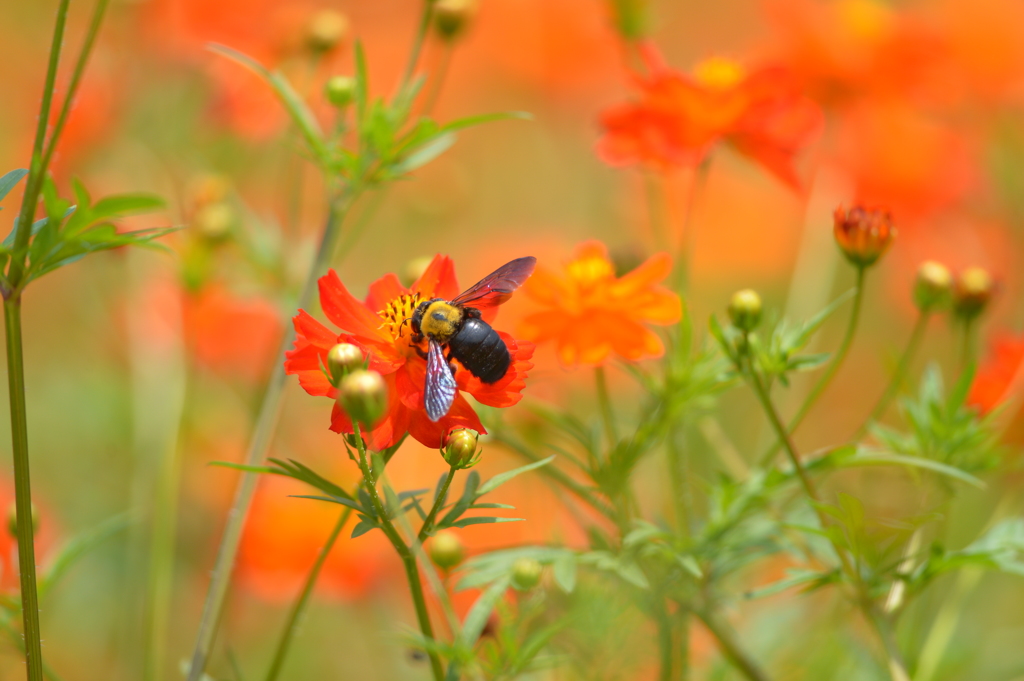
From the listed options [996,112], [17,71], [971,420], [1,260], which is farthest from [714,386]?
[17,71]

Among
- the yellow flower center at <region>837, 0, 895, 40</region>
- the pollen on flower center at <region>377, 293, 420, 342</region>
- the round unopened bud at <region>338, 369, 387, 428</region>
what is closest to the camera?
the round unopened bud at <region>338, 369, 387, 428</region>

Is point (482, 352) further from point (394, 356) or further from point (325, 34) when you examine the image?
point (325, 34)

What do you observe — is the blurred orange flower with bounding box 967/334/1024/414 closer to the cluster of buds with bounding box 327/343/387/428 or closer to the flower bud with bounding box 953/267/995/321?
the flower bud with bounding box 953/267/995/321

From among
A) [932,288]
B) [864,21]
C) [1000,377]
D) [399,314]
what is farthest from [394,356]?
[864,21]

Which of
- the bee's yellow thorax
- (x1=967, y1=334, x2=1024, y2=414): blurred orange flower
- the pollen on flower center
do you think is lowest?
(x1=967, y1=334, x2=1024, y2=414): blurred orange flower

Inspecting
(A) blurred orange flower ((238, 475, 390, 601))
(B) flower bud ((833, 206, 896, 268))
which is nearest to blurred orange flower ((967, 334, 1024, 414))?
(B) flower bud ((833, 206, 896, 268))
